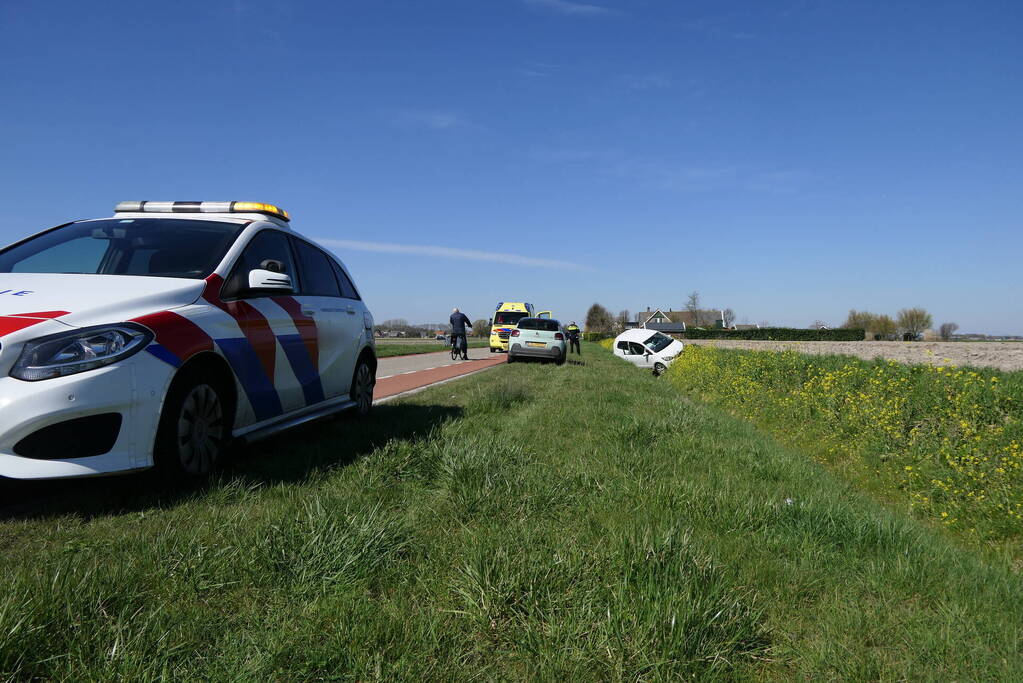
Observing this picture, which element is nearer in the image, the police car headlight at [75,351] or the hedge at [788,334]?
the police car headlight at [75,351]

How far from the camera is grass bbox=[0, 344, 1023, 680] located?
6.38ft

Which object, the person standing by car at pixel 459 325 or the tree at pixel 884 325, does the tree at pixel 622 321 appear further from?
the person standing by car at pixel 459 325

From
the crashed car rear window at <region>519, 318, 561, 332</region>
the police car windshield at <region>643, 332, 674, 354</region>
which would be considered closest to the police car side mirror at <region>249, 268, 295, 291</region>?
the crashed car rear window at <region>519, 318, 561, 332</region>

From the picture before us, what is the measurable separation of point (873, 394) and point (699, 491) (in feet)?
14.9

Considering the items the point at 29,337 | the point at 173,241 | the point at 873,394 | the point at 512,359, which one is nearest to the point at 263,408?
the point at 173,241

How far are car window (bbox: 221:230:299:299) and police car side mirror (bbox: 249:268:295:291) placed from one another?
0.12 m

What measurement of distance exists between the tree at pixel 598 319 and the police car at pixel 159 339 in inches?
4637

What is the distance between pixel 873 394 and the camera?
717 centimetres

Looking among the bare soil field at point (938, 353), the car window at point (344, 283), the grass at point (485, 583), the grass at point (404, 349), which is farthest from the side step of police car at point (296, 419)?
the grass at point (404, 349)

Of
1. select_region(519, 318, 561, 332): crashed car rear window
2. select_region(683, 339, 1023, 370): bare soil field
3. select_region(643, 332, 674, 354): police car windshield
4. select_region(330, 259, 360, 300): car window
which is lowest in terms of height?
select_region(683, 339, 1023, 370): bare soil field

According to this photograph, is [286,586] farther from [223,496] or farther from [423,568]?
[223,496]

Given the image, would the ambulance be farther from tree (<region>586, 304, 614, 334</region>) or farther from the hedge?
tree (<region>586, 304, 614, 334</region>)

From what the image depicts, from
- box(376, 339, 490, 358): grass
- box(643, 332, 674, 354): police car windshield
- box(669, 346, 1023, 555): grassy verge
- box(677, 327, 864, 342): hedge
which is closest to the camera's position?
box(669, 346, 1023, 555): grassy verge

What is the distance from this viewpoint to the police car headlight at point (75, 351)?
3.03 m
